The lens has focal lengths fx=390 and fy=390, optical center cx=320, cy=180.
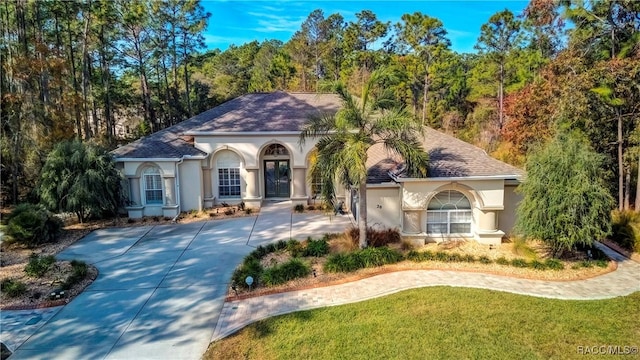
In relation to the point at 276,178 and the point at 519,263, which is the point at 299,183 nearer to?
the point at 276,178

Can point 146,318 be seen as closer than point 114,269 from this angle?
Yes

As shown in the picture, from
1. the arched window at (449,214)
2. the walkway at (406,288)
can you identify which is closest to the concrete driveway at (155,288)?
the walkway at (406,288)

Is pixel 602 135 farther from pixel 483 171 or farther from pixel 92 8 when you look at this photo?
pixel 92 8

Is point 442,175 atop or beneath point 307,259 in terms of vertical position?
atop

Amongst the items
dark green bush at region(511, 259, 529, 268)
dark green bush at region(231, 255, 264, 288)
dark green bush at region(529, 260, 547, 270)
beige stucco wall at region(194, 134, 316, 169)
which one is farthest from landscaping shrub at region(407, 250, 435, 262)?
beige stucco wall at region(194, 134, 316, 169)

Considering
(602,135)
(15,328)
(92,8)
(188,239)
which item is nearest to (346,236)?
(188,239)
